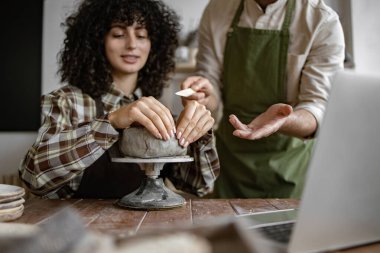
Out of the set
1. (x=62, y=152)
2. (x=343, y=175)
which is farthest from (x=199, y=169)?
(x=343, y=175)

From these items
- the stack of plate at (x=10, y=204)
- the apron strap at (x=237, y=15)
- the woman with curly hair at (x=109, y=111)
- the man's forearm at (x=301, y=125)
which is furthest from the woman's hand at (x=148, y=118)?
the apron strap at (x=237, y=15)

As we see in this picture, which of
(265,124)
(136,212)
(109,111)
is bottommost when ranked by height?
(136,212)

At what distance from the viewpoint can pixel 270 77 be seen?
1723 mm

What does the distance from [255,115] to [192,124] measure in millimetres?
536

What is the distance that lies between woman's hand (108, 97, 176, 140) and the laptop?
52 centimetres

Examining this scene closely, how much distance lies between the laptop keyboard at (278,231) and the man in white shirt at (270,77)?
0.79 m

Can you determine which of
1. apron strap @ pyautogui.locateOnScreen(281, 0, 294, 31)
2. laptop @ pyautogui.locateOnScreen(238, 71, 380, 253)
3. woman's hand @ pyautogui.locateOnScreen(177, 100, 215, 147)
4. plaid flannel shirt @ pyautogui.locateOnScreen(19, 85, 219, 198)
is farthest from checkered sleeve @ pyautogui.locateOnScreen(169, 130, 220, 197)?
laptop @ pyautogui.locateOnScreen(238, 71, 380, 253)

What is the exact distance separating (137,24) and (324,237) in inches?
47.8

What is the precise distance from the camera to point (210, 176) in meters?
1.54

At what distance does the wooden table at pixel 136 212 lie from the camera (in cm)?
98

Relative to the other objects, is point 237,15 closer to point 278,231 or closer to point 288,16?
point 288,16

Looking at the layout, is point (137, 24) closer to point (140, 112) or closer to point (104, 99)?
point (104, 99)

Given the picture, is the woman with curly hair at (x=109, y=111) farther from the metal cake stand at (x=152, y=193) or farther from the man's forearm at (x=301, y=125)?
the man's forearm at (x=301, y=125)

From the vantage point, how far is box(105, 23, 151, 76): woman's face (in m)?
1.62
